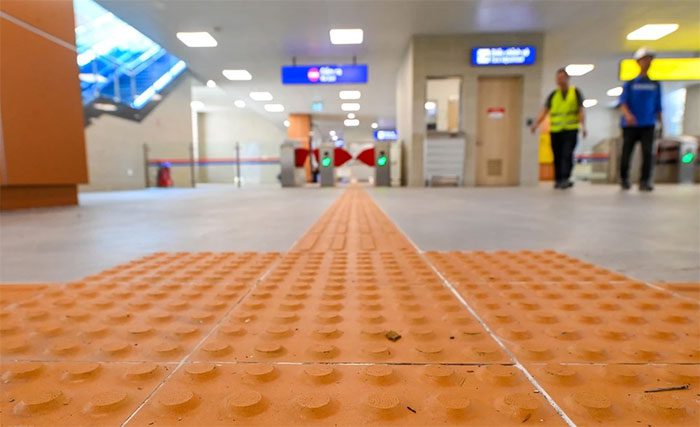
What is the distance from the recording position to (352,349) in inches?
38.5

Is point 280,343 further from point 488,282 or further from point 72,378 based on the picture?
point 488,282

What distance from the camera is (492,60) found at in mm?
10344

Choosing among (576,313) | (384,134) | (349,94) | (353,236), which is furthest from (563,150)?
(384,134)

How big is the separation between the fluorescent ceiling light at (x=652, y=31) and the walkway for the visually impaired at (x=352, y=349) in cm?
1166

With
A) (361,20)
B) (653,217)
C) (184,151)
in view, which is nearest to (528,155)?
(361,20)

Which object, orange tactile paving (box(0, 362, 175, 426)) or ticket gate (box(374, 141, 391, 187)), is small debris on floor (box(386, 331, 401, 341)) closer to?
orange tactile paving (box(0, 362, 175, 426))

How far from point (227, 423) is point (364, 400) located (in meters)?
0.25

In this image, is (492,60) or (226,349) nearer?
(226,349)

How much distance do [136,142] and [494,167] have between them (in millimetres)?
11648

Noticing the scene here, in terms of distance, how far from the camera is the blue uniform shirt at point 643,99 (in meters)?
6.39

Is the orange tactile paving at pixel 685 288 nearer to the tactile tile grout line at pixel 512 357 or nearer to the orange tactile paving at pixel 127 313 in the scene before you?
the tactile tile grout line at pixel 512 357

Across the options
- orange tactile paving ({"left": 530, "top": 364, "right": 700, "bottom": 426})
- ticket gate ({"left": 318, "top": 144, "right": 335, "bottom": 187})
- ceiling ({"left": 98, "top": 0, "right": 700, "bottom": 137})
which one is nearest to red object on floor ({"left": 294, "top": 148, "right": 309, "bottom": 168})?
ticket gate ({"left": 318, "top": 144, "right": 335, "bottom": 187})

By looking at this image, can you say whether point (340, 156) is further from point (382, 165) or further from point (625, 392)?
point (625, 392)

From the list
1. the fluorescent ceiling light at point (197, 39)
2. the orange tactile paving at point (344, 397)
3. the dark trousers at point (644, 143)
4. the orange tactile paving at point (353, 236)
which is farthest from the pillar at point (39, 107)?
the dark trousers at point (644, 143)
